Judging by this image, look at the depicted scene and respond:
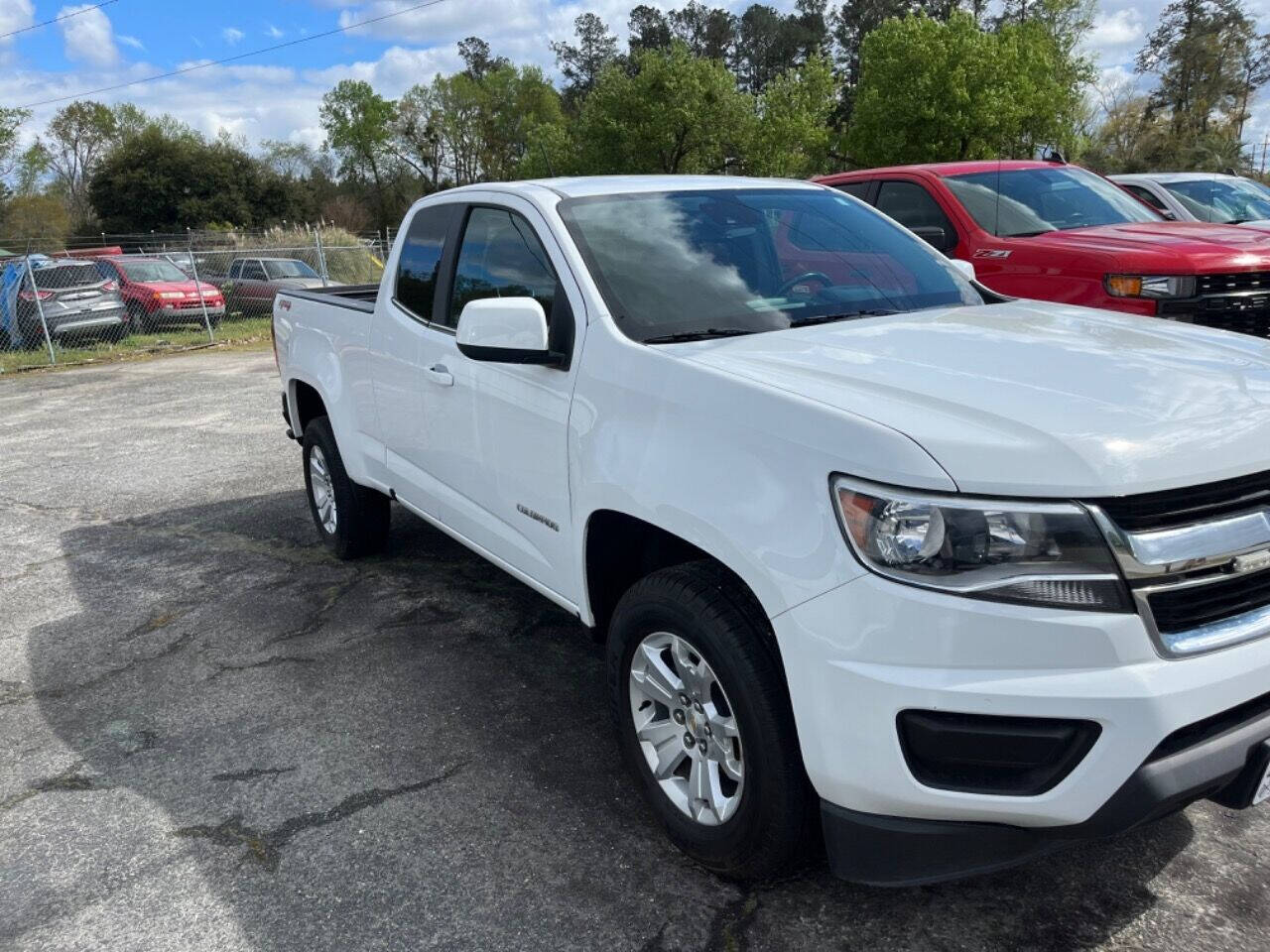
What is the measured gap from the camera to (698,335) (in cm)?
302

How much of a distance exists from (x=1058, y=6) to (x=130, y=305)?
36.6 metres

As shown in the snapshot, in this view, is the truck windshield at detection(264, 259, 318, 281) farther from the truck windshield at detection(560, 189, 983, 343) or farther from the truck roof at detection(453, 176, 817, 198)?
the truck windshield at detection(560, 189, 983, 343)

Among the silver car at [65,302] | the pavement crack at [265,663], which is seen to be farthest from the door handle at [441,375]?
the silver car at [65,302]

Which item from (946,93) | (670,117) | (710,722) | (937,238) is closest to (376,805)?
(710,722)

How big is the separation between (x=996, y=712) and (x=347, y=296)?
15.3 ft

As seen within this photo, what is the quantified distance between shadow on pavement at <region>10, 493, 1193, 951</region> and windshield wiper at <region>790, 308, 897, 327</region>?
1520 mm

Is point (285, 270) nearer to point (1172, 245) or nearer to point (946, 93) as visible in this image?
point (1172, 245)

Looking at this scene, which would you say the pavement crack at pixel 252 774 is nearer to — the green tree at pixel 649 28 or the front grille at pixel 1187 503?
the front grille at pixel 1187 503

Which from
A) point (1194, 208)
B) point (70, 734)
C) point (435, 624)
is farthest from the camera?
point (1194, 208)

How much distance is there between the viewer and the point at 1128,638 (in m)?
2.01

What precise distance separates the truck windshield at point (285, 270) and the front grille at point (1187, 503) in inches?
805

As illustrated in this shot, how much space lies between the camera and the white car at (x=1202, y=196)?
33.2 ft

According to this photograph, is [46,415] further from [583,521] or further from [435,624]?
[583,521]

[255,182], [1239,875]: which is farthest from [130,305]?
[255,182]
